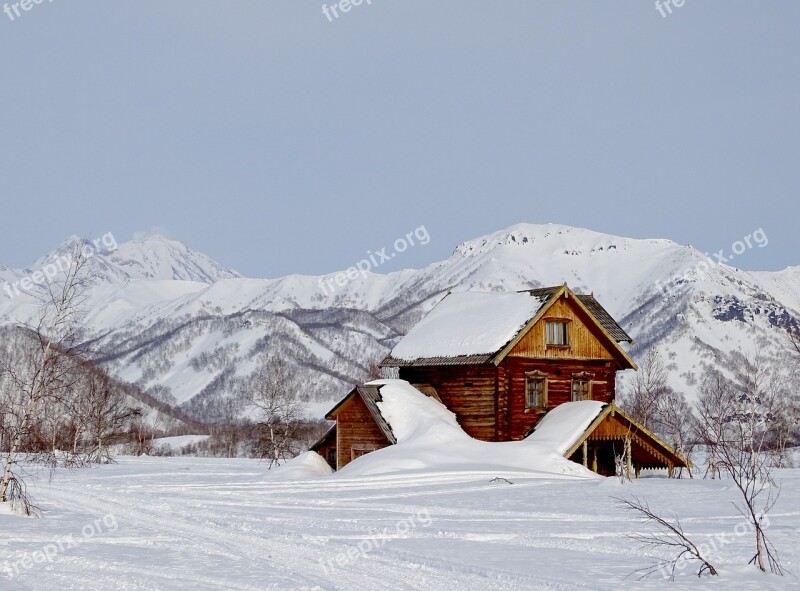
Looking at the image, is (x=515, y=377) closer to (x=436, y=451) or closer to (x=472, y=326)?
(x=472, y=326)

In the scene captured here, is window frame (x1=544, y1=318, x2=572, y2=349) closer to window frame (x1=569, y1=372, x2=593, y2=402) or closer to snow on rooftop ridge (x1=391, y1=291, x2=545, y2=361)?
snow on rooftop ridge (x1=391, y1=291, x2=545, y2=361)

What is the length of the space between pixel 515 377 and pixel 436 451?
6176mm

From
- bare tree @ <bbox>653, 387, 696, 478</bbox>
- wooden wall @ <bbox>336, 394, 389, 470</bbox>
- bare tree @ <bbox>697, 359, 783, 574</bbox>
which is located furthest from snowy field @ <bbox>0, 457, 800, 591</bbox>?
bare tree @ <bbox>653, 387, 696, 478</bbox>

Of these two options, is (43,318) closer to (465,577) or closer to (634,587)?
(465,577)

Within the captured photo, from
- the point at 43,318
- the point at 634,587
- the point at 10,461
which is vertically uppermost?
the point at 43,318

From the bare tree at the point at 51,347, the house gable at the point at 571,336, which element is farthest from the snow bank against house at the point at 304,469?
the bare tree at the point at 51,347

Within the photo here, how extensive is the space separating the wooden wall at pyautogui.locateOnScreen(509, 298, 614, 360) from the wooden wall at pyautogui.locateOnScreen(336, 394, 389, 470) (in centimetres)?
716

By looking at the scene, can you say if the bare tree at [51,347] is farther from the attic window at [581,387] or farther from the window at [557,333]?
the attic window at [581,387]

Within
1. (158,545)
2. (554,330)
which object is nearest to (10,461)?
(158,545)

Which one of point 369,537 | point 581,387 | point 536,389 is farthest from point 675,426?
point 369,537

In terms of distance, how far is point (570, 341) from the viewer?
44906 mm

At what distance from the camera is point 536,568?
1560 cm

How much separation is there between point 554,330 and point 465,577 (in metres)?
30.9

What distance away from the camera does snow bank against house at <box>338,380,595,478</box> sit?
36.9 m
